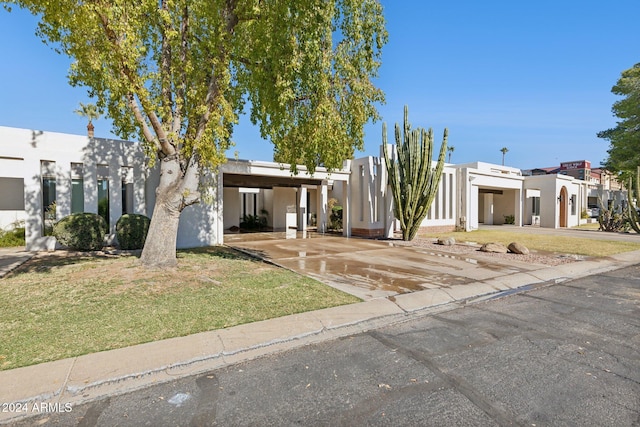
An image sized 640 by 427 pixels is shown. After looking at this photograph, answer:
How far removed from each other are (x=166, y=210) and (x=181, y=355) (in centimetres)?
488

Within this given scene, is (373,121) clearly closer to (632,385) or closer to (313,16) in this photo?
(313,16)

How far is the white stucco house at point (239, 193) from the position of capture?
10875mm

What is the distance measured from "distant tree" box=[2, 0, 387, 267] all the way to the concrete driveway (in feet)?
9.56

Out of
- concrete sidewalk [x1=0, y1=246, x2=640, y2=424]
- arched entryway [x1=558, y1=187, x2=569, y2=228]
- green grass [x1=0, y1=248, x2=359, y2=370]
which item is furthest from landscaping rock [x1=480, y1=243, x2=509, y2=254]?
arched entryway [x1=558, y1=187, x2=569, y2=228]

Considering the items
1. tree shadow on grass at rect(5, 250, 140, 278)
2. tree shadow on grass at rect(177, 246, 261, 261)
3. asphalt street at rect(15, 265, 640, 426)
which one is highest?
tree shadow on grass at rect(5, 250, 140, 278)

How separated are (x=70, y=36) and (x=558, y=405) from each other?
9.26 metres

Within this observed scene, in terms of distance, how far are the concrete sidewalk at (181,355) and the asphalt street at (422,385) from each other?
0.18m

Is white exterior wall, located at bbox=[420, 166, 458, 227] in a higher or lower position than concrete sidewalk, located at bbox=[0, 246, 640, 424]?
higher

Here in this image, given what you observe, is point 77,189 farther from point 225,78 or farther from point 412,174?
point 412,174

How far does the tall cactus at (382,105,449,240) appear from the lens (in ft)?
45.8

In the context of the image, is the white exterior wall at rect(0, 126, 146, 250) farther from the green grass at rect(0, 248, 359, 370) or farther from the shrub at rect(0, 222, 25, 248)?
the green grass at rect(0, 248, 359, 370)

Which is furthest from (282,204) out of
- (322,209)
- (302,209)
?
(322,209)

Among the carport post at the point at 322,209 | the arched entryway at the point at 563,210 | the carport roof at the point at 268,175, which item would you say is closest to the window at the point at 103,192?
the carport roof at the point at 268,175

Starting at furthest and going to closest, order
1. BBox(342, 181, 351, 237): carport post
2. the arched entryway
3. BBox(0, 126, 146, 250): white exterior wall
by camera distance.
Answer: the arched entryway, BBox(342, 181, 351, 237): carport post, BBox(0, 126, 146, 250): white exterior wall
